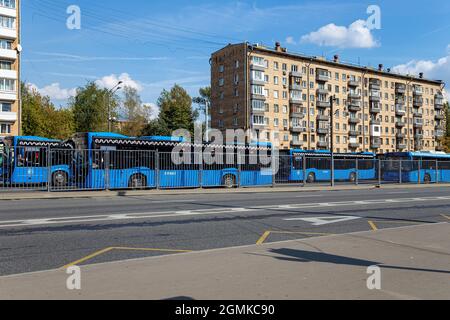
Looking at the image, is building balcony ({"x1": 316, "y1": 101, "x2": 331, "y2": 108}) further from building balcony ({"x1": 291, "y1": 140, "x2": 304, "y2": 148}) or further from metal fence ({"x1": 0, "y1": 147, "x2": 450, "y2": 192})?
metal fence ({"x1": 0, "y1": 147, "x2": 450, "y2": 192})

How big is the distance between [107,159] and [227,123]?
5896cm

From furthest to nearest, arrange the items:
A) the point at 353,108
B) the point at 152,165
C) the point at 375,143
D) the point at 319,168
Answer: the point at 375,143 < the point at 353,108 < the point at 319,168 < the point at 152,165

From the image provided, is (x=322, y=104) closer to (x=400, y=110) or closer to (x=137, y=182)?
(x=400, y=110)

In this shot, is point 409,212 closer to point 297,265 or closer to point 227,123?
point 297,265

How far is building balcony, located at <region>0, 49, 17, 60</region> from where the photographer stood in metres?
58.2

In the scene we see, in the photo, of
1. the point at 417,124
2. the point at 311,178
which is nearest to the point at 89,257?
the point at 311,178

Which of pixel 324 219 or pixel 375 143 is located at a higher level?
pixel 375 143

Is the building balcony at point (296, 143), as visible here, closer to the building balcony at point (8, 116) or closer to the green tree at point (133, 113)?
the green tree at point (133, 113)

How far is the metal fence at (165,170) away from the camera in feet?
62.0

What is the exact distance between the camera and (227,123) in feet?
259

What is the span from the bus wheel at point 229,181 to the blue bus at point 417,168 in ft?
42.0

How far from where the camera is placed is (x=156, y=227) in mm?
9812

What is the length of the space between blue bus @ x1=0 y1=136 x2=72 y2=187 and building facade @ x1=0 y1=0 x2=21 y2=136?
43.3m

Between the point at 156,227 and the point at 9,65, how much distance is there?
59.5m
